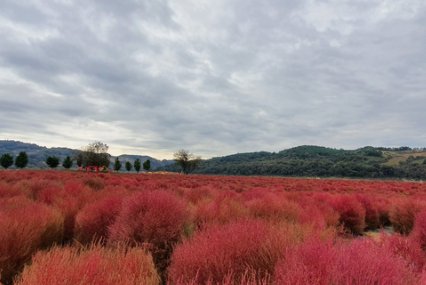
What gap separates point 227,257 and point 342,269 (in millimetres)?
1201

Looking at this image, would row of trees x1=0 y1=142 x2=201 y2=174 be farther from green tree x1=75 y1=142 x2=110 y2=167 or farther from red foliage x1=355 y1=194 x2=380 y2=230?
red foliage x1=355 y1=194 x2=380 y2=230

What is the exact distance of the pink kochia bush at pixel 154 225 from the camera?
3912mm

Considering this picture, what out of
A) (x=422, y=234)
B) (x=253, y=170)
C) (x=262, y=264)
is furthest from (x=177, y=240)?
(x=253, y=170)

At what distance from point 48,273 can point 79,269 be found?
9.9 inches

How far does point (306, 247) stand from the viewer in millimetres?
2510

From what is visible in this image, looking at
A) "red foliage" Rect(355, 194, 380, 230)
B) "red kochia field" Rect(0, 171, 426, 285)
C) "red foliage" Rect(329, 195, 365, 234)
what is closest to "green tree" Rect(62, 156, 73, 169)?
"red kochia field" Rect(0, 171, 426, 285)

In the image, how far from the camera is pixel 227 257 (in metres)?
2.60

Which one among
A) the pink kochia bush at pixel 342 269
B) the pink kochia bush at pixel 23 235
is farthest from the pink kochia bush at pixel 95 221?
the pink kochia bush at pixel 342 269

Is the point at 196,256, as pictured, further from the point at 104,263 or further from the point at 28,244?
the point at 28,244

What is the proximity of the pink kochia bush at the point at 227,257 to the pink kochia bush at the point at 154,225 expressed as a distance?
113cm

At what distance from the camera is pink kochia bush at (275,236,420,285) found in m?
1.85

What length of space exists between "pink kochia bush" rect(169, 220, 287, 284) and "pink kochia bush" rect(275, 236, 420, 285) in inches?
18.2

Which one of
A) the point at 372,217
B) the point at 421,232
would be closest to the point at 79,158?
the point at 372,217

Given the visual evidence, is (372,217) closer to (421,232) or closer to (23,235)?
(421,232)
